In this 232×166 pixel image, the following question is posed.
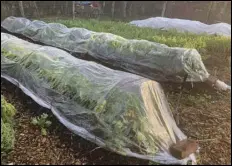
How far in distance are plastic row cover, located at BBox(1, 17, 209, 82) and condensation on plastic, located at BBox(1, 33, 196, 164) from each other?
7.43 ft

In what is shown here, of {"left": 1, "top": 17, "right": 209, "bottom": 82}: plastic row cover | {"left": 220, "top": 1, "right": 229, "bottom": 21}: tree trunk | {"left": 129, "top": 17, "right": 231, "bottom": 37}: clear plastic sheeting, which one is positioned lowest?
{"left": 220, "top": 1, "right": 229, "bottom": 21}: tree trunk

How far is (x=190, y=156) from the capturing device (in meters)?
4.45

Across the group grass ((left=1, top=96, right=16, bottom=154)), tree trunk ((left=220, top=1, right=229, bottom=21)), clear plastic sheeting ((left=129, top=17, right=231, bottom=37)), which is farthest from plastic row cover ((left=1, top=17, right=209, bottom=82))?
tree trunk ((left=220, top=1, right=229, bottom=21))

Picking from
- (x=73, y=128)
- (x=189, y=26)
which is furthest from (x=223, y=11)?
(x=73, y=128)

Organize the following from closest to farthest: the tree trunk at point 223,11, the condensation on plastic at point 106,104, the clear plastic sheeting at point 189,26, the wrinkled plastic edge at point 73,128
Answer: the wrinkled plastic edge at point 73,128 < the condensation on plastic at point 106,104 < the clear plastic sheeting at point 189,26 < the tree trunk at point 223,11

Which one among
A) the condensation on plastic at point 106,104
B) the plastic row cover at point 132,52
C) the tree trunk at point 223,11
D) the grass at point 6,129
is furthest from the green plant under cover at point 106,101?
the tree trunk at point 223,11

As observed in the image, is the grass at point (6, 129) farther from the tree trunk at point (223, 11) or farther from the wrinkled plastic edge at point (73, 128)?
the tree trunk at point (223, 11)

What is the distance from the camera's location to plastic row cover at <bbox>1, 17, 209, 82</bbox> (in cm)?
732

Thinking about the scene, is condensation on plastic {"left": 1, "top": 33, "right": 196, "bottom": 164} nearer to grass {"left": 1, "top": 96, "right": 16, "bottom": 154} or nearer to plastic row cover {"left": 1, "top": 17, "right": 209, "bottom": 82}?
grass {"left": 1, "top": 96, "right": 16, "bottom": 154}

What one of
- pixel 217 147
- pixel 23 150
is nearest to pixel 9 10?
pixel 23 150

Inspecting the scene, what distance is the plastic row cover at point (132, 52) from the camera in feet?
24.0

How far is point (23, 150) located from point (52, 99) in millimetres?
1429

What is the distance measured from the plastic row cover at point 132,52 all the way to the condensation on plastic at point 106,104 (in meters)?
2.26

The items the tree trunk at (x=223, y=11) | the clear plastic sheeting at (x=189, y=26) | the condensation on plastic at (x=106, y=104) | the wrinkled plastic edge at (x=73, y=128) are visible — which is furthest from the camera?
the tree trunk at (x=223, y=11)
